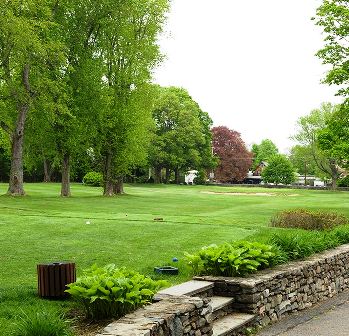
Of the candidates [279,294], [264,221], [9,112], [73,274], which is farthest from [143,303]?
[9,112]

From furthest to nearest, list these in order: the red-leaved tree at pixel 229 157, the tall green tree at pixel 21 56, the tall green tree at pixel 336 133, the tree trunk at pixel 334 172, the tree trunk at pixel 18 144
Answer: the red-leaved tree at pixel 229 157 < the tree trunk at pixel 334 172 < the tree trunk at pixel 18 144 < the tall green tree at pixel 336 133 < the tall green tree at pixel 21 56

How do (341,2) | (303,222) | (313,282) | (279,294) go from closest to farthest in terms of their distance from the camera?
(279,294), (313,282), (303,222), (341,2)

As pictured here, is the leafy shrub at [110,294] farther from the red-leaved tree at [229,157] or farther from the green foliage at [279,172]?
the green foliage at [279,172]

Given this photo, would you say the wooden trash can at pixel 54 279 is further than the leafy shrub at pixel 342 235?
No

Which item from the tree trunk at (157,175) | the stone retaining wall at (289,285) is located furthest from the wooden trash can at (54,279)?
the tree trunk at (157,175)

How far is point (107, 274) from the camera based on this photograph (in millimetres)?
7035

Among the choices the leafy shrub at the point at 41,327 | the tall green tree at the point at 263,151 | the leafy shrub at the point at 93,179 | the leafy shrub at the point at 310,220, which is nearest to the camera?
the leafy shrub at the point at 41,327

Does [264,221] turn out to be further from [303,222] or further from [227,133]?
[227,133]

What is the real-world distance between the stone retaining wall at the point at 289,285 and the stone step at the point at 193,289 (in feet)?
0.76

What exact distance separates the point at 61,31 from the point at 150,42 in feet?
25.7

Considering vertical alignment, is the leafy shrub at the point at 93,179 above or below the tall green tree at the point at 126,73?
below

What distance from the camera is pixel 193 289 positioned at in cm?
786

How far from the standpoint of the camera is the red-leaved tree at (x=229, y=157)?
306 ft

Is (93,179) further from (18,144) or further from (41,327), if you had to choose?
(41,327)
